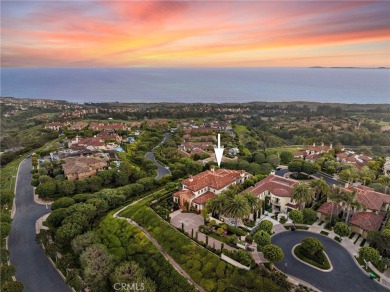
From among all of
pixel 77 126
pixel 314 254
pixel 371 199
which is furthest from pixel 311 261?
pixel 77 126

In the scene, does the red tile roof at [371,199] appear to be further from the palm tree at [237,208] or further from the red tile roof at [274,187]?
the palm tree at [237,208]

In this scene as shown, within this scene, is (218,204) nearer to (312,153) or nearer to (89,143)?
(312,153)

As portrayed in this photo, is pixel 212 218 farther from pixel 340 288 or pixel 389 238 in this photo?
pixel 389 238

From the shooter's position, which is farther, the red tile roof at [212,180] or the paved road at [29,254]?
the red tile roof at [212,180]

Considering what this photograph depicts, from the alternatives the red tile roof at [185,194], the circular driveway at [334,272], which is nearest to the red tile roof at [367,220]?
the circular driveway at [334,272]

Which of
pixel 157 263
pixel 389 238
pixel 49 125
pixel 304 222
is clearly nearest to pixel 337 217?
pixel 304 222
